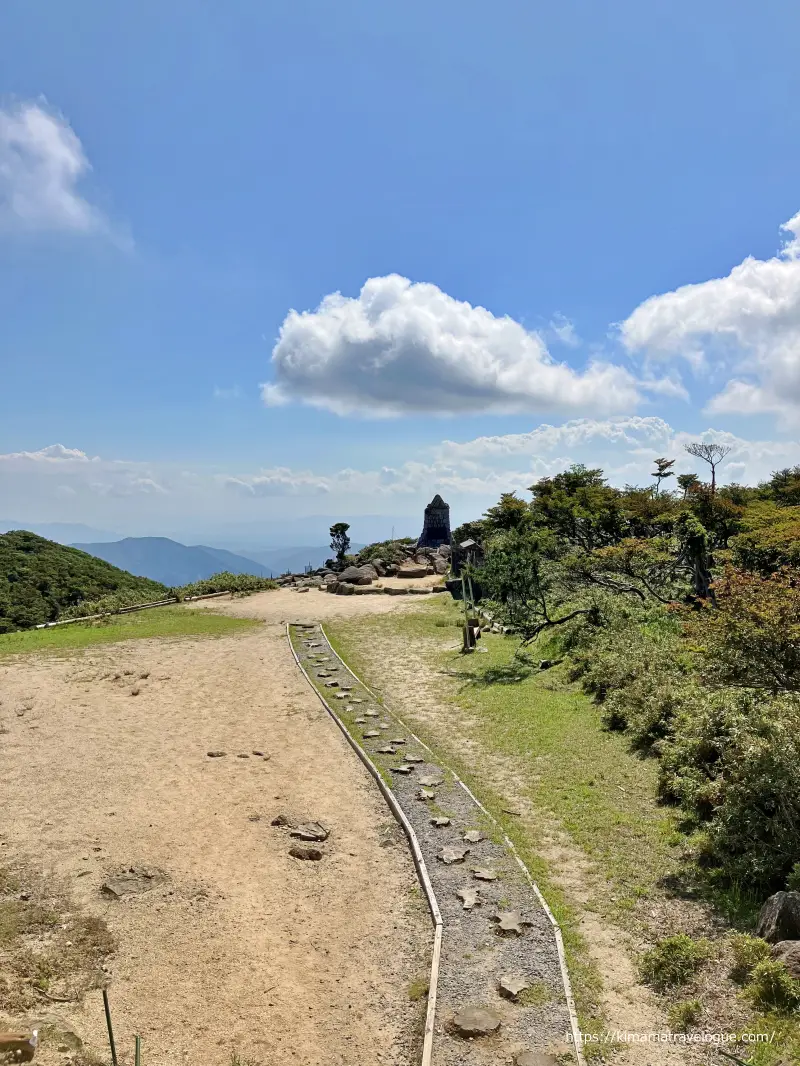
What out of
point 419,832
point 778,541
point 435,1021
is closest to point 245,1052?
point 435,1021

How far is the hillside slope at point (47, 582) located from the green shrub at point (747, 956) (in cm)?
3484

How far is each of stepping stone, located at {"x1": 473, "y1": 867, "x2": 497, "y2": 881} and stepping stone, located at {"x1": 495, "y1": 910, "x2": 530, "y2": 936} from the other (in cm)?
75

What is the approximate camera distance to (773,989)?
5.68m

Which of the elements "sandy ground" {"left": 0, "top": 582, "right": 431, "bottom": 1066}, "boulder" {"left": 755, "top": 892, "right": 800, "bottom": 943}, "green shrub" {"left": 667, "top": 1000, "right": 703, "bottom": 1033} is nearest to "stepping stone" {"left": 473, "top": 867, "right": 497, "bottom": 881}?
"sandy ground" {"left": 0, "top": 582, "right": 431, "bottom": 1066}

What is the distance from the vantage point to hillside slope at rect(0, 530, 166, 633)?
128 feet

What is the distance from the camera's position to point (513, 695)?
54.4 ft

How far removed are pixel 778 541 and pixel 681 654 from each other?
367 cm

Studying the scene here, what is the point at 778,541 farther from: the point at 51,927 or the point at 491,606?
the point at 51,927

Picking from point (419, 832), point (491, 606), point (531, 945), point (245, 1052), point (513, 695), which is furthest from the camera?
point (491, 606)

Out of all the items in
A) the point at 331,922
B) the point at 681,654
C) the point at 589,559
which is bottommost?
the point at 331,922

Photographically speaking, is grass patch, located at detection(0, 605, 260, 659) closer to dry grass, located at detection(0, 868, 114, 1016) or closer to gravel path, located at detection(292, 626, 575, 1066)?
gravel path, located at detection(292, 626, 575, 1066)

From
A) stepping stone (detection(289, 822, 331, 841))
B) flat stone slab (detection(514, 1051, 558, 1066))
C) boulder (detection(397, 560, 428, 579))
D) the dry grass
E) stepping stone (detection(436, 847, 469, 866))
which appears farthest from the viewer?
boulder (detection(397, 560, 428, 579))

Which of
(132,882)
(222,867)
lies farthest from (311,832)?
(132,882)

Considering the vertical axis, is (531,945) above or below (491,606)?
below
